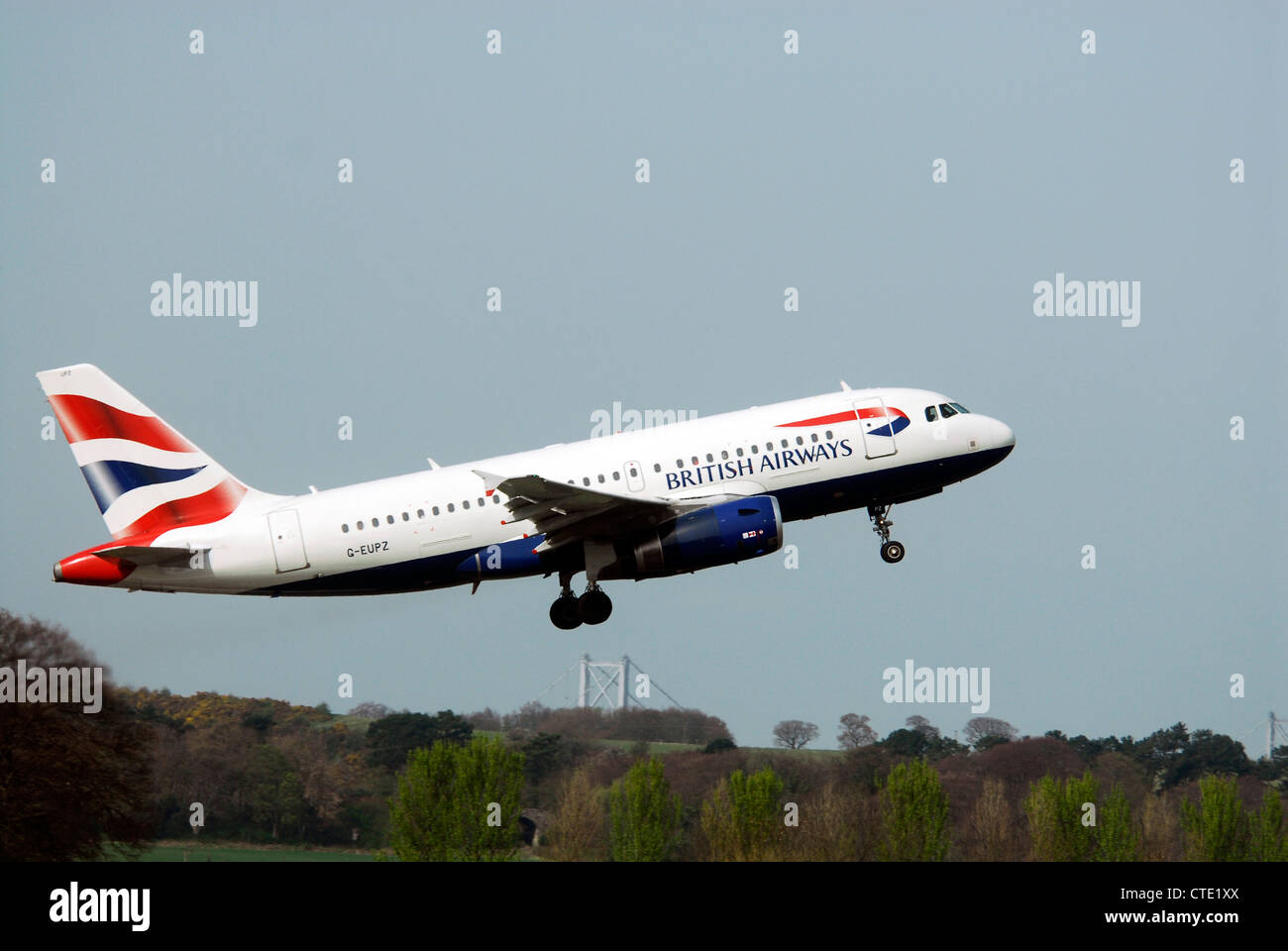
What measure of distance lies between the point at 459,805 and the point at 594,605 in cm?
3474

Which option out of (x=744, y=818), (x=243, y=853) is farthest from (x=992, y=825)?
(x=243, y=853)

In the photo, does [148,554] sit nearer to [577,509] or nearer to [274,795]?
[577,509]

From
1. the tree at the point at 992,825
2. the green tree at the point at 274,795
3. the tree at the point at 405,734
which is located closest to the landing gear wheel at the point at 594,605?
the green tree at the point at 274,795

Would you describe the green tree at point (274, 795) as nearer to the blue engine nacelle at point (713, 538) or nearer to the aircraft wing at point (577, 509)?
the aircraft wing at point (577, 509)

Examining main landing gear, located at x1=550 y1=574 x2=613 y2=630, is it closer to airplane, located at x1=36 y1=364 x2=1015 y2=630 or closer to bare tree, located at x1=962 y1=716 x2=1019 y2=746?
airplane, located at x1=36 y1=364 x2=1015 y2=630

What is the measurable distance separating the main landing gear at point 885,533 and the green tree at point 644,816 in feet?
114

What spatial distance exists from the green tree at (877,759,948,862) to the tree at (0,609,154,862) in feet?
123

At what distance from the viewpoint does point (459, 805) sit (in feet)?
267

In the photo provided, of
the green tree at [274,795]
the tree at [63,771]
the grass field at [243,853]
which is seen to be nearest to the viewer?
the tree at [63,771]

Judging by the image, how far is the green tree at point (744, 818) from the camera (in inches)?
3297

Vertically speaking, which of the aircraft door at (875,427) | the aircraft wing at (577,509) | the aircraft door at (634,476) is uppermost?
the aircraft door at (875,427)
